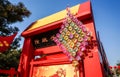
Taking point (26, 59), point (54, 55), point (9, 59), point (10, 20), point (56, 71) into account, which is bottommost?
point (56, 71)

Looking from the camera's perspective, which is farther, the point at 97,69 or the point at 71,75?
the point at 71,75

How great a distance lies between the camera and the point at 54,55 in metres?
4.64

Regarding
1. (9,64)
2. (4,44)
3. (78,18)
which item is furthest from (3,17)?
(78,18)

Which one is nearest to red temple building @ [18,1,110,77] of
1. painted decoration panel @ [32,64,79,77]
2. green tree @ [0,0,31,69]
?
painted decoration panel @ [32,64,79,77]

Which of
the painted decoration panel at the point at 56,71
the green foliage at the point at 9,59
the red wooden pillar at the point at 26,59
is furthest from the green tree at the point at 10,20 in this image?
the painted decoration panel at the point at 56,71

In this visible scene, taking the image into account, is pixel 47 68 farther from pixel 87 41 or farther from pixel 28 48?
pixel 87 41

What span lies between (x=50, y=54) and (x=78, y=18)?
144cm

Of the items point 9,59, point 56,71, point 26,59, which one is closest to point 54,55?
point 56,71

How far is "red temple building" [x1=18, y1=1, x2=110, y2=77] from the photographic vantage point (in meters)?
3.68

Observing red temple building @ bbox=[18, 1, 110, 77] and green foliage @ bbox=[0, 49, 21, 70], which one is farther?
green foliage @ bbox=[0, 49, 21, 70]

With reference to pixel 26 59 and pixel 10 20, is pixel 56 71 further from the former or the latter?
pixel 10 20

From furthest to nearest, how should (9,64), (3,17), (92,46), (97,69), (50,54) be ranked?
(9,64)
(3,17)
(50,54)
(92,46)
(97,69)

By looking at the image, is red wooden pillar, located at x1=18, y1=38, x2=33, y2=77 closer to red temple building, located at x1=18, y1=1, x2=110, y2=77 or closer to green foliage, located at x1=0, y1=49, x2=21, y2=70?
red temple building, located at x1=18, y1=1, x2=110, y2=77

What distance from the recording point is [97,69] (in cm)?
348
